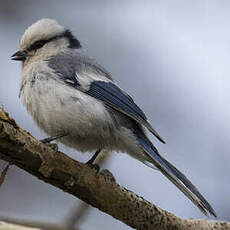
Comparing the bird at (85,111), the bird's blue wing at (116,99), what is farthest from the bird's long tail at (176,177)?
the bird's blue wing at (116,99)

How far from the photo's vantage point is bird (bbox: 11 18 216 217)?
2.91 metres

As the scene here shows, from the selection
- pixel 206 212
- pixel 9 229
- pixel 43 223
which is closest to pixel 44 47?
pixel 43 223

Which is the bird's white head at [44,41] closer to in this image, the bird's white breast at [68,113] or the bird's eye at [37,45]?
the bird's eye at [37,45]

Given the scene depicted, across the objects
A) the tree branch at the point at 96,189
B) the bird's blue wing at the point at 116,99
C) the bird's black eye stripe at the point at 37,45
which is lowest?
the tree branch at the point at 96,189

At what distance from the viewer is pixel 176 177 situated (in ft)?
8.75

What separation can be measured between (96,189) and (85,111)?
2.14 ft

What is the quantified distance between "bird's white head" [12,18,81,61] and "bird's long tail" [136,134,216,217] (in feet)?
3.01

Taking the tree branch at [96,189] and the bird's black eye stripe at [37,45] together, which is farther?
the bird's black eye stripe at [37,45]

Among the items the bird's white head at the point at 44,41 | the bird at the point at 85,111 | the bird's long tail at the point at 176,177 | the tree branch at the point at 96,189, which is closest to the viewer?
the tree branch at the point at 96,189

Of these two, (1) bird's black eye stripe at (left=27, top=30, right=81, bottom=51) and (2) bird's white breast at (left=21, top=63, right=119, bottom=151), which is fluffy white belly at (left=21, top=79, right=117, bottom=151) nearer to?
(2) bird's white breast at (left=21, top=63, right=119, bottom=151)

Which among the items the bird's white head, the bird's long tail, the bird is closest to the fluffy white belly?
the bird

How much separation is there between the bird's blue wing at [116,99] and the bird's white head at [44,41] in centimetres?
51

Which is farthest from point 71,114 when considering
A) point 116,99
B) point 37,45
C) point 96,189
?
point 37,45

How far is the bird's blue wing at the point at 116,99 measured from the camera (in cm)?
298
